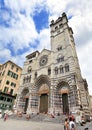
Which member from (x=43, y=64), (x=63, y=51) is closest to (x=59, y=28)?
(x=63, y=51)

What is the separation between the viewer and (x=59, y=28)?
106 ft

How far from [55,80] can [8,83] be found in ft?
56.8

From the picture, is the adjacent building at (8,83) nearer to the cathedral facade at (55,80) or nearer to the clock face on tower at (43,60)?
the cathedral facade at (55,80)

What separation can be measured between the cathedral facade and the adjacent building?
18.4 ft

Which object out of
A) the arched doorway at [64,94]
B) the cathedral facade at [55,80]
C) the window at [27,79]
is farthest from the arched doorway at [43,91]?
the window at [27,79]

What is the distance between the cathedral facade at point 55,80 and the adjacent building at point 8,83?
220 inches

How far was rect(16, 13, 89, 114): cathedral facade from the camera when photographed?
69.0 ft

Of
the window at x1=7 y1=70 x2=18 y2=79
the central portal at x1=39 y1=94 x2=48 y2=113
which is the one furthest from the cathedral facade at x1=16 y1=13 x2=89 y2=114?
the window at x1=7 y1=70 x2=18 y2=79

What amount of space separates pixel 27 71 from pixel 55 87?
12477 millimetres

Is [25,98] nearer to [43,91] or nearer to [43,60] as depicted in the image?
[43,91]

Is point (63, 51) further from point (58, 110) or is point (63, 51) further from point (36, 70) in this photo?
point (58, 110)

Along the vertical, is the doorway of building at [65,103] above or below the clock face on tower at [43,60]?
below

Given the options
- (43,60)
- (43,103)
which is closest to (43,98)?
(43,103)

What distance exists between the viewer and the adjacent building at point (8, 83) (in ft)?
103
